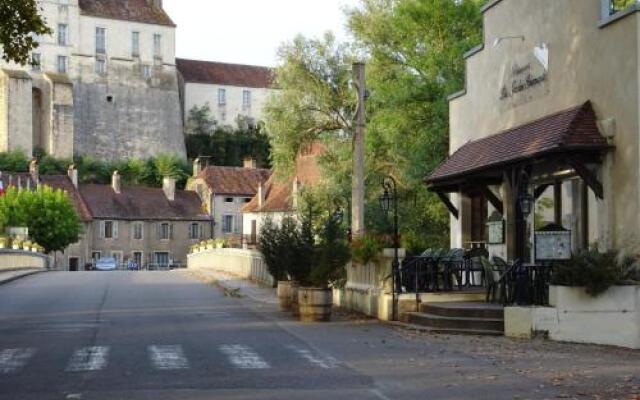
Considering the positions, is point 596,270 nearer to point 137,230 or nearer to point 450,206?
point 450,206

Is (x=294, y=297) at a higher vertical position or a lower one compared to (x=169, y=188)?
lower

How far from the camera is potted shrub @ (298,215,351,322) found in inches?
795

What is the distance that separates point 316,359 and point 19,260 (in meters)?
38.1

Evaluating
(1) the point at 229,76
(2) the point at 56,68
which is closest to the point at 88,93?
(2) the point at 56,68

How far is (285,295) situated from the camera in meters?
23.1

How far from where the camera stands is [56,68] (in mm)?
117250

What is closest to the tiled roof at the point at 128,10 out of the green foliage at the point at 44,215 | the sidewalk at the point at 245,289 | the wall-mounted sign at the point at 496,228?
the green foliage at the point at 44,215

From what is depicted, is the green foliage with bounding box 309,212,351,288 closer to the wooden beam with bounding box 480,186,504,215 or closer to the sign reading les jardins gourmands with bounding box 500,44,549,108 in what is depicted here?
the wooden beam with bounding box 480,186,504,215

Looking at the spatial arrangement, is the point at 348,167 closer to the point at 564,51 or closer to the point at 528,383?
the point at 564,51

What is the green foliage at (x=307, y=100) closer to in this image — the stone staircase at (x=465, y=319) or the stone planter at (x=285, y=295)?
the stone planter at (x=285, y=295)

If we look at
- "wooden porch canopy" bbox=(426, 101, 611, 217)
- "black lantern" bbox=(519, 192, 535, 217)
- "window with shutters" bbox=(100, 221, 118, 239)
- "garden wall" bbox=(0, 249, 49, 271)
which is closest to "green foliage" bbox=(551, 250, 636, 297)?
"wooden porch canopy" bbox=(426, 101, 611, 217)

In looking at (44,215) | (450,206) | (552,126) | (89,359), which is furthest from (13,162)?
(89,359)

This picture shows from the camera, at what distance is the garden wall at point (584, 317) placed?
15.7 meters

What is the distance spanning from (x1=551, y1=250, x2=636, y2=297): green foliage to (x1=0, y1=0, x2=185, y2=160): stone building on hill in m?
101
